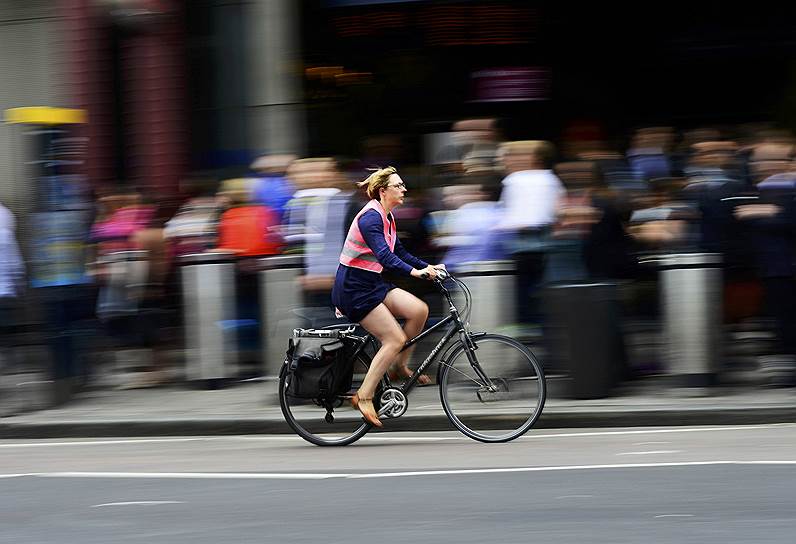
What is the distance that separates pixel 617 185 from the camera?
10.9m

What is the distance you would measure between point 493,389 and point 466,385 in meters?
0.17

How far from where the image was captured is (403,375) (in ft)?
28.4

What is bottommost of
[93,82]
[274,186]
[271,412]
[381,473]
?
[271,412]

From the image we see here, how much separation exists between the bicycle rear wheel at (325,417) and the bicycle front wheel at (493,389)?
58 centimetres

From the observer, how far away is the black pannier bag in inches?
343

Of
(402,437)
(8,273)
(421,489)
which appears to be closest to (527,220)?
(402,437)

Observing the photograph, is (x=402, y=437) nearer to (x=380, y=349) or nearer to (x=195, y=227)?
(x=380, y=349)

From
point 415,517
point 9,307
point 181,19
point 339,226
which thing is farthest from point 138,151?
point 415,517

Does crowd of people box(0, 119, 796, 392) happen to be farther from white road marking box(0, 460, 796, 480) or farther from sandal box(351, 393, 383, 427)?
white road marking box(0, 460, 796, 480)

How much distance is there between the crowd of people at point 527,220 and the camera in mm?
9852

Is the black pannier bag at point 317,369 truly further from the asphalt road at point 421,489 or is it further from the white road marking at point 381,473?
the white road marking at point 381,473

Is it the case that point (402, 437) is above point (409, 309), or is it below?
below

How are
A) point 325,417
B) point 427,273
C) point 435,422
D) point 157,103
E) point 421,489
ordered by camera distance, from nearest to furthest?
point 421,489 → point 427,273 → point 325,417 → point 435,422 → point 157,103

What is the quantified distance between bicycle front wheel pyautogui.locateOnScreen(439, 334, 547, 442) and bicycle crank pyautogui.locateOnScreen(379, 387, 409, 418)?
0.82 feet
